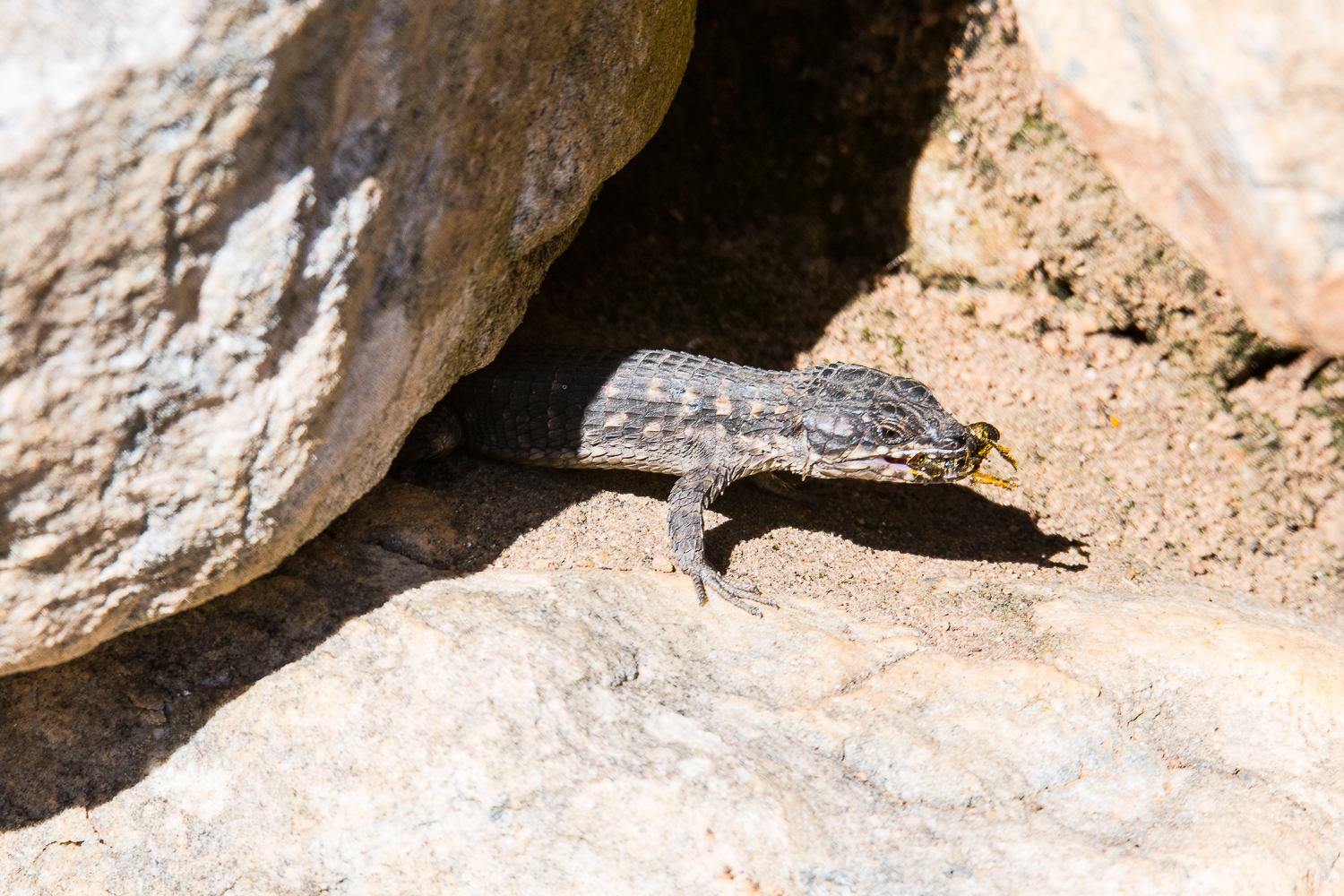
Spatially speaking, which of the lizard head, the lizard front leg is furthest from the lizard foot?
the lizard head

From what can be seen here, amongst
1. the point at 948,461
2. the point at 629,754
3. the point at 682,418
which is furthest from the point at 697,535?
the point at 629,754

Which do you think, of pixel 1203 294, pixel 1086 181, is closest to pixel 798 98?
pixel 1086 181

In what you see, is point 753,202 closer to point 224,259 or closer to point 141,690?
point 224,259

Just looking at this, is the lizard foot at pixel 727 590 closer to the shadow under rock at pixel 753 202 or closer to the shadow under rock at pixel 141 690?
the shadow under rock at pixel 141 690

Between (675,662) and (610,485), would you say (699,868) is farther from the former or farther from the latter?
(610,485)

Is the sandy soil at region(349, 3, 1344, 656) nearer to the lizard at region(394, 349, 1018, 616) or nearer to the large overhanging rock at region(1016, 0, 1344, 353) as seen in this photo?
the lizard at region(394, 349, 1018, 616)

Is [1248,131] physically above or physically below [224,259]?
above

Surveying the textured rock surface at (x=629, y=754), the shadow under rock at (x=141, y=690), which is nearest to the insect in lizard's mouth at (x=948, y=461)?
the textured rock surface at (x=629, y=754)
